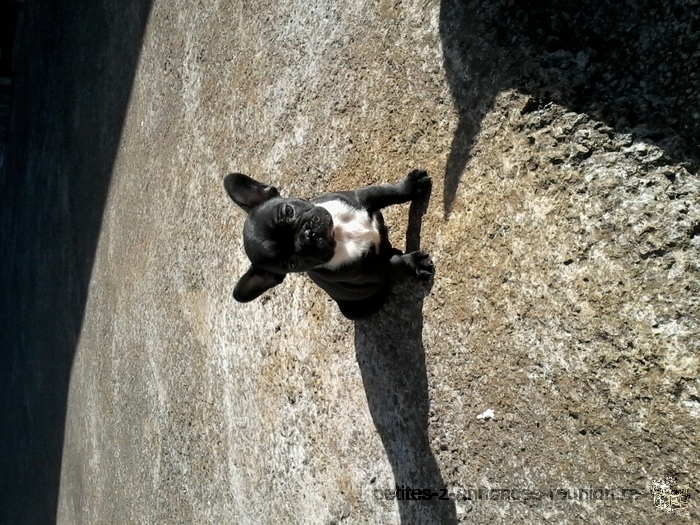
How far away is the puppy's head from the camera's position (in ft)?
8.48

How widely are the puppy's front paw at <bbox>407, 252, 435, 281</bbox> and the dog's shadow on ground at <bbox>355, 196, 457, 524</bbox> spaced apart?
0.08 meters

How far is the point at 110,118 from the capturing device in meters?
6.46

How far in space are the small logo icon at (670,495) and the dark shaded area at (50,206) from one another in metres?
5.73

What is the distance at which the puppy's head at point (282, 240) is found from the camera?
8.48 feet

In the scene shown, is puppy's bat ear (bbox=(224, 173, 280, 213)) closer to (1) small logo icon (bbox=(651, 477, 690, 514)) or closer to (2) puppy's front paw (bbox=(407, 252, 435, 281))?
(2) puppy's front paw (bbox=(407, 252, 435, 281))

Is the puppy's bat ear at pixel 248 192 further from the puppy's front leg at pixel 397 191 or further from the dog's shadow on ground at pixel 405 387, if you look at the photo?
A: the dog's shadow on ground at pixel 405 387

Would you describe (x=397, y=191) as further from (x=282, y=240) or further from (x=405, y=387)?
(x=405, y=387)

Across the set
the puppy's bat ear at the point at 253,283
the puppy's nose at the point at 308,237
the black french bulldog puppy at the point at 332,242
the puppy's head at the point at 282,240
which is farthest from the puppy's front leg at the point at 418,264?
the puppy's bat ear at the point at 253,283

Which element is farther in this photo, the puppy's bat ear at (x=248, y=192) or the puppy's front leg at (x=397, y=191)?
the puppy's front leg at (x=397, y=191)

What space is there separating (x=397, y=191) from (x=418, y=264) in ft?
1.21

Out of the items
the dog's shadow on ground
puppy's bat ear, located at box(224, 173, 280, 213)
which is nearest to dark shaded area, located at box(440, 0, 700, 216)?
the dog's shadow on ground

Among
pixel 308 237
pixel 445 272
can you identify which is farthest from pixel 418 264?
pixel 308 237

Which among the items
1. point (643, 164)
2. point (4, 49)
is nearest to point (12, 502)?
point (4, 49)

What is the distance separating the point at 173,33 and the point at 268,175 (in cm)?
211
